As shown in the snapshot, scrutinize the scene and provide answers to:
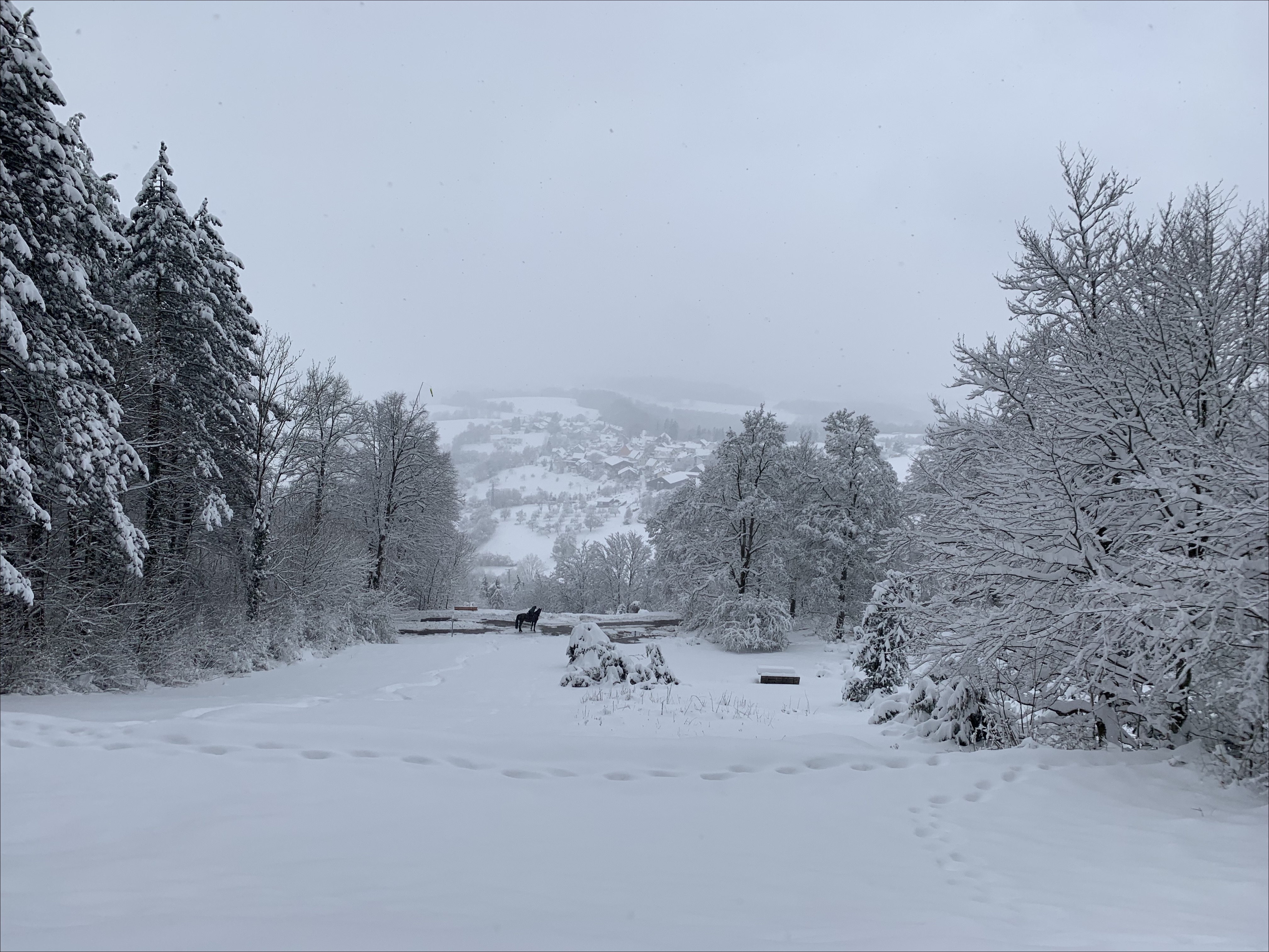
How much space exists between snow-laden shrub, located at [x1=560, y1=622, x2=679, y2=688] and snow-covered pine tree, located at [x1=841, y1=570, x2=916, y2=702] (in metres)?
4.26

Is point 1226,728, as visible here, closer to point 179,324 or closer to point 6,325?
point 6,325

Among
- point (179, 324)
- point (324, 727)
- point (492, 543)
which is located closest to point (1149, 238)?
point (324, 727)

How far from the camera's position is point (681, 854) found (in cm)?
429

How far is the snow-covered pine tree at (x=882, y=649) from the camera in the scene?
13820 mm

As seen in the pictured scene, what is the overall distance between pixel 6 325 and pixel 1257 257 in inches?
591

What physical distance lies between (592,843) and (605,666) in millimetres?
10689

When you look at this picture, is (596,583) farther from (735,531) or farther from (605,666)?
(605,666)

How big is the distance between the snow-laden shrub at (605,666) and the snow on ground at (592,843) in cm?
733

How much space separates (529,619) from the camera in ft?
91.9

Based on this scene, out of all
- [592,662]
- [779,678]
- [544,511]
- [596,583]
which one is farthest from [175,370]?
[544,511]

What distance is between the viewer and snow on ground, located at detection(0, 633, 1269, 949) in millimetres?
3225

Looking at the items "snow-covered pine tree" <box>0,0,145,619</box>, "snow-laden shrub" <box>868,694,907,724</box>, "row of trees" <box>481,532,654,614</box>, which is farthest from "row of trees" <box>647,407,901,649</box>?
"row of trees" <box>481,532,654,614</box>

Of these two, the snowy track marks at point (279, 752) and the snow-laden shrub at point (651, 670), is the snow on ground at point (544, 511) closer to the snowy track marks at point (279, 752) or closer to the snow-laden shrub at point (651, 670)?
the snow-laden shrub at point (651, 670)

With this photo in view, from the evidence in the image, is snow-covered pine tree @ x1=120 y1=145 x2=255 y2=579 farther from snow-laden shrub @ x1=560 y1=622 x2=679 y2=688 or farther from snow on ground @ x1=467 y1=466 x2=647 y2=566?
snow on ground @ x1=467 y1=466 x2=647 y2=566
